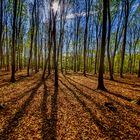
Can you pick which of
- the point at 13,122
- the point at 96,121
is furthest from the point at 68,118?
the point at 13,122

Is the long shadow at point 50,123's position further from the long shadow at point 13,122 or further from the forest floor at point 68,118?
the long shadow at point 13,122

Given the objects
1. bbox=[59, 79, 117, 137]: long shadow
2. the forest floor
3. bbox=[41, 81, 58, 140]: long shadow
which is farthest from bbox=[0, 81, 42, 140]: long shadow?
bbox=[59, 79, 117, 137]: long shadow

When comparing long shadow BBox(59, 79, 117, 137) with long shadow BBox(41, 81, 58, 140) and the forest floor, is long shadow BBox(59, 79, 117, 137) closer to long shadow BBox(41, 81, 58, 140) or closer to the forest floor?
the forest floor

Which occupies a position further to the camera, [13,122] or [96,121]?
[96,121]

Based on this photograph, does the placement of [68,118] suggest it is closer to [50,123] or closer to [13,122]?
[50,123]

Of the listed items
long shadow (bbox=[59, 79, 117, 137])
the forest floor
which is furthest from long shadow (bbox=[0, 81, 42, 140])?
long shadow (bbox=[59, 79, 117, 137])

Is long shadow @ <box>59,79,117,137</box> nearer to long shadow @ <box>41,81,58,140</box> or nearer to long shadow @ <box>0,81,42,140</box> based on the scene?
long shadow @ <box>41,81,58,140</box>

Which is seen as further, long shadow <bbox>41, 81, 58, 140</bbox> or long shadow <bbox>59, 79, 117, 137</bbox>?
long shadow <bbox>59, 79, 117, 137</bbox>

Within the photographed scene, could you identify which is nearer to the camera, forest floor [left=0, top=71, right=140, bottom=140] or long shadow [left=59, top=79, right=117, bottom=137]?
forest floor [left=0, top=71, right=140, bottom=140]

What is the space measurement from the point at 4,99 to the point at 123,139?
639 cm

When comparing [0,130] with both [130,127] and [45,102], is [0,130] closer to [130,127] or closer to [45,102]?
[45,102]

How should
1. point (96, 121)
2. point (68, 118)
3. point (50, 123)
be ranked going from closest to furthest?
point (50, 123) → point (96, 121) → point (68, 118)

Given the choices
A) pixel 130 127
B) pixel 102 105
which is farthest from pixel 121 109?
pixel 130 127

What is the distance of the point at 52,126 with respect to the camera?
245 inches
